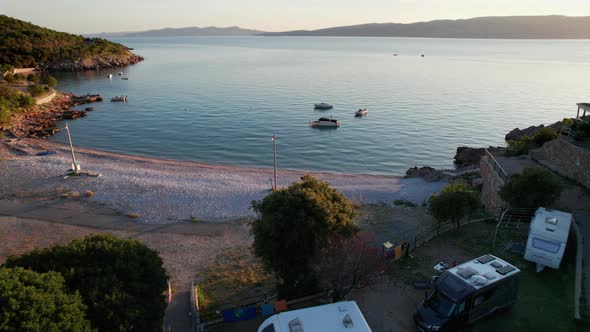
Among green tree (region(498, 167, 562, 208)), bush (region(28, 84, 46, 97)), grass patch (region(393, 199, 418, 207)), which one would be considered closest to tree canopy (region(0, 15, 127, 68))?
bush (region(28, 84, 46, 97))

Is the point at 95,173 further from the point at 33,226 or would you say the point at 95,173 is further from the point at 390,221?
the point at 390,221

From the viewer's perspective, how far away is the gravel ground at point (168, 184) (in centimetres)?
2828

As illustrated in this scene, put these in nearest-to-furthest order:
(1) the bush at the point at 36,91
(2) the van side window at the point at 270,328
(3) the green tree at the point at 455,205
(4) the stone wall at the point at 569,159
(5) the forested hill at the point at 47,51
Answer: (2) the van side window at the point at 270,328
(3) the green tree at the point at 455,205
(4) the stone wall at the point at 569,159
(1) the bush at the point at 36,91
(5) the forested hill at the point at 47,51

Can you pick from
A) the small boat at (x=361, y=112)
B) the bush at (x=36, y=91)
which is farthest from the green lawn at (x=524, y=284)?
the bush at (x=36, y=91)

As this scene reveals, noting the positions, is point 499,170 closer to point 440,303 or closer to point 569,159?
A: point 569,159

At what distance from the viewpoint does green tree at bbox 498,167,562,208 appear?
19.3m

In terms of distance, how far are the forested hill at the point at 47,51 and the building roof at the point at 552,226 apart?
132 meters

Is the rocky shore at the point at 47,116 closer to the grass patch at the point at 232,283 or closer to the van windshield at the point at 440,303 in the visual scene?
the grass patch at the point at 232,283

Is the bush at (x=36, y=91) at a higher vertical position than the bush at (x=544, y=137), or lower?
higher

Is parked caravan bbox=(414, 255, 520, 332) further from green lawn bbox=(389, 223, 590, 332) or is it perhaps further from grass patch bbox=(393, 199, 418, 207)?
grass patch bbox=(393, 199, 418, 207)

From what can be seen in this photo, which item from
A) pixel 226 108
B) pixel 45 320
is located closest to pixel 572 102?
pixel 226 108

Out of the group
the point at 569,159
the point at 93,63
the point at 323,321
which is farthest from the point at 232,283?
the point at 93,63

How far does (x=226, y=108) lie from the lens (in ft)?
235

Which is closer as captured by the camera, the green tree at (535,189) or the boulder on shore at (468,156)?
the green tree at (535,189)
